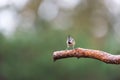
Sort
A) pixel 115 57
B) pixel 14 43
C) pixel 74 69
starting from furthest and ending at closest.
Result: pixel 14 43 → pixel 74 69 → pixel 115 57

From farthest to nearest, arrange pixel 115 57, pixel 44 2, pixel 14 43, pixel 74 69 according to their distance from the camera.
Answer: pixel 44 2 → pixel 14 43 → pixel 74 69 → pixel 115 57

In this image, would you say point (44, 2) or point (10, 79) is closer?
point (10, 79)

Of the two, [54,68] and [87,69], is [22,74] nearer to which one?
[54,68]

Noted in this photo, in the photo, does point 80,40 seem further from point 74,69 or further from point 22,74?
point 22,74

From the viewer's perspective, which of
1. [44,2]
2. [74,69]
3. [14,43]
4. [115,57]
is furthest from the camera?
[44,2]

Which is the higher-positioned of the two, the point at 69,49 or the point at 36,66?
the point at 36,66

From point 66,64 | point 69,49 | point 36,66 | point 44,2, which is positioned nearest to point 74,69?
point 66,64

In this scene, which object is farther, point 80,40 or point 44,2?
point 44,2

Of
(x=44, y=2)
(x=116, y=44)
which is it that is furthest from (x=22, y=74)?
(x=44, y=2)

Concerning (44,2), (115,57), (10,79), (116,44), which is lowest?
(115,57)
